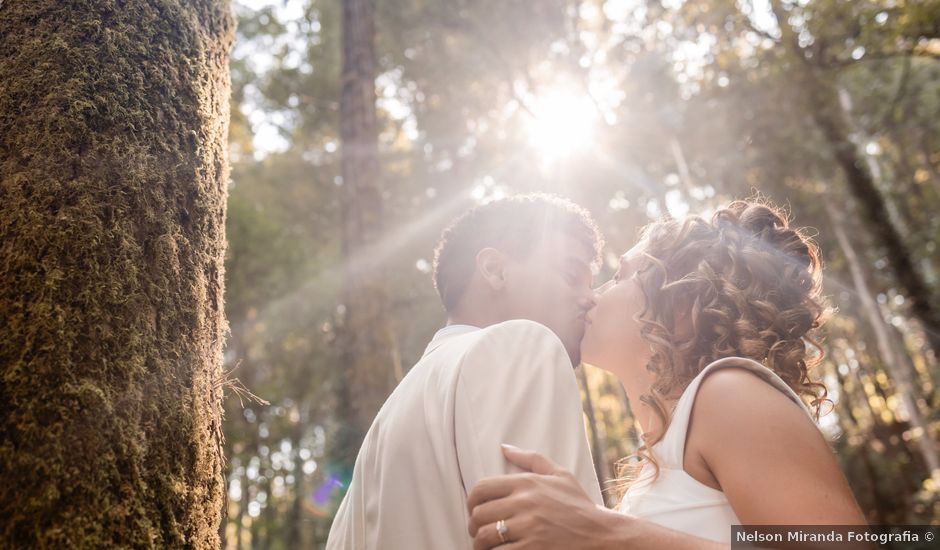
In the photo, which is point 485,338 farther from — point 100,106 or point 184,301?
point 100,106

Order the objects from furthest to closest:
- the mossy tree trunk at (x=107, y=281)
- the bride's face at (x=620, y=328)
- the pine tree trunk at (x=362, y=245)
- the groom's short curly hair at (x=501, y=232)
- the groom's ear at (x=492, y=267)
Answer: the pine tree trunk at (x=362, y=245), the groom's short curly hair at (x=501, y=232), the groom's ear at (x=492, y=267), the bride's face at (x=620, y=328), the mossy tree trunk at (x=107, y=281)

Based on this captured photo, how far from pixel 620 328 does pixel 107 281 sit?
210 centimetres

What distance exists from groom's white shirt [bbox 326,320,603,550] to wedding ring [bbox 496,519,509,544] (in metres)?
0.14

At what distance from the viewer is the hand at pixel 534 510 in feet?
5.37

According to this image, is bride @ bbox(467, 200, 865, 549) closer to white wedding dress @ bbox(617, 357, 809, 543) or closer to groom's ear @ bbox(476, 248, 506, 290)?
white wedding dress @ bbox(617, 357, 809, 543)

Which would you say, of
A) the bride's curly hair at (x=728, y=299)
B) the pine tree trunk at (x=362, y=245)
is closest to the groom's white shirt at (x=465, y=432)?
the bride's curly hair at (x=728, y=299)

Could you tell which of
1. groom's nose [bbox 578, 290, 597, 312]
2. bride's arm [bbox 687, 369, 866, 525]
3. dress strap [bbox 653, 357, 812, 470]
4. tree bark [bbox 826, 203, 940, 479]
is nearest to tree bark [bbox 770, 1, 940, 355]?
tree bark [bbox 826, 203, 940, 479]

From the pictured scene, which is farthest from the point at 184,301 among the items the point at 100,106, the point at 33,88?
the point at 33,88

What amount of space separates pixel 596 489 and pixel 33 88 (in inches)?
75.5

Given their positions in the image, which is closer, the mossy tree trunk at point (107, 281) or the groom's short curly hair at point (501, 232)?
the mossy tree trunk at point (107, 281)

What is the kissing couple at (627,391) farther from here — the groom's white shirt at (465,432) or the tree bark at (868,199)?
the tree bark at (868,199)

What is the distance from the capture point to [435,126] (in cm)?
1827

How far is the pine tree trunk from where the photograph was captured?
6223 mm

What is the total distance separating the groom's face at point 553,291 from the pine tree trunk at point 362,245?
11.4ft
